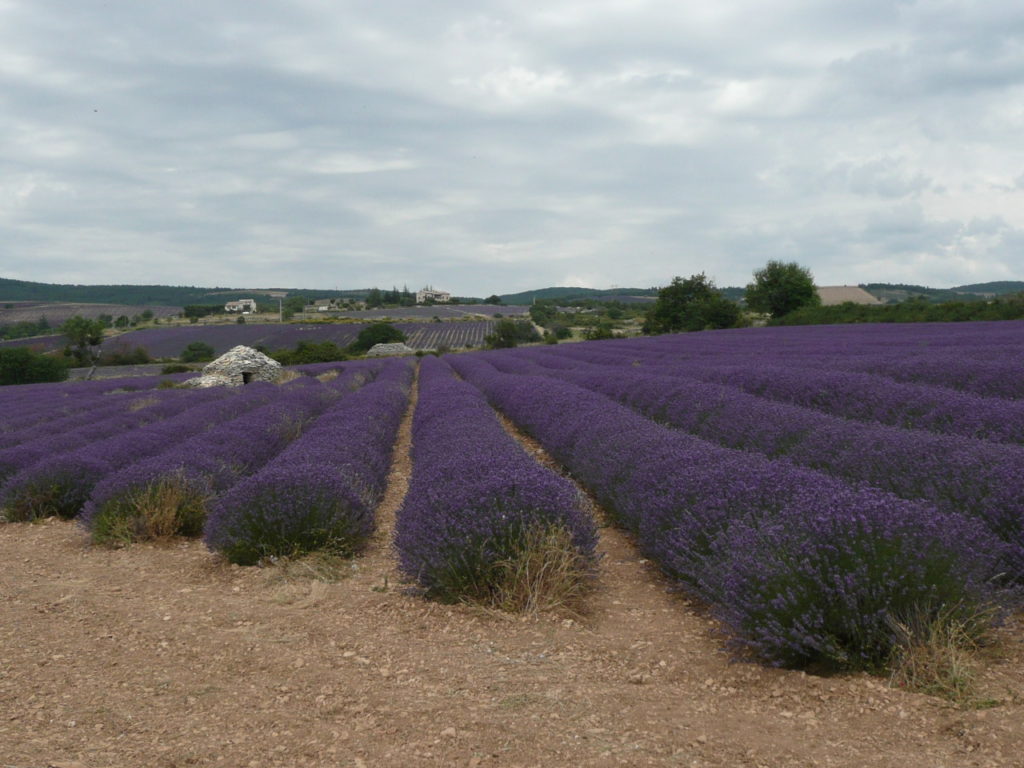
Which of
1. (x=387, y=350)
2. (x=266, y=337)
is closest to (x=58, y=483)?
(x=387, y=350)

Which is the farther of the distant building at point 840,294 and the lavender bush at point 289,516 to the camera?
the distant building at point 840,294

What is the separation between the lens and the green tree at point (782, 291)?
54531mm

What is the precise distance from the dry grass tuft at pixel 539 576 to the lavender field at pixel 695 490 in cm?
5

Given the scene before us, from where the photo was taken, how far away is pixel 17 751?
2.46 m

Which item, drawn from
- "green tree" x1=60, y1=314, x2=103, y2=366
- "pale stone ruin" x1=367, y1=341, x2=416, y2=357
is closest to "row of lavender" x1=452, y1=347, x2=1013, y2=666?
"pale stone ruin" x1=367, y1=341, x2=416, y2=357

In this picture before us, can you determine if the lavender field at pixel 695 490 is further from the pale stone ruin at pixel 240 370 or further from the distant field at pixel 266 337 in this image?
the distant field at pixel 266 337

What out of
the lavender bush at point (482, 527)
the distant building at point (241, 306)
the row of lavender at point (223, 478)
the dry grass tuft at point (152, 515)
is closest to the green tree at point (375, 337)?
the row of lavender at point (223, 478)

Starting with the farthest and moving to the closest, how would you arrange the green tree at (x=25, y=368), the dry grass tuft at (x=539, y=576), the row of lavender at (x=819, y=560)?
the green tree at (x=25, y=368)
the dry grass tuft at (x=539, y=576)
the row of lavender at (x=819, y=560)

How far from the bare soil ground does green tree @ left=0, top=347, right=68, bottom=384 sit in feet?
132

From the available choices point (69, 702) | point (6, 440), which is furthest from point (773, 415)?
point (6, 440)

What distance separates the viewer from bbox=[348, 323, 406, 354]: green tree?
168 ft

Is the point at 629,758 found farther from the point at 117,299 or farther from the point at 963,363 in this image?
the point at 117,299

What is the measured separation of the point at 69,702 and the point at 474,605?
5.68 feet

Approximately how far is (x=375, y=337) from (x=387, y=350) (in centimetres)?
613
